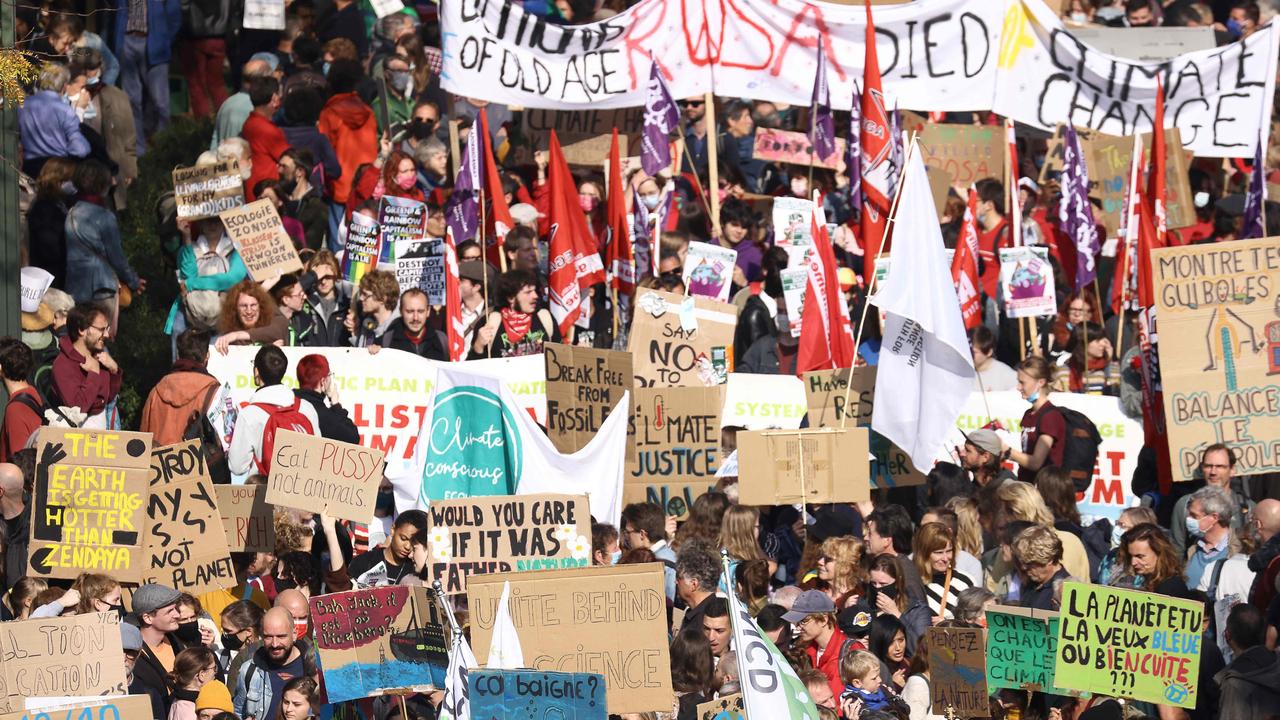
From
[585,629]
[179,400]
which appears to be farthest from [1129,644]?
[179,400]

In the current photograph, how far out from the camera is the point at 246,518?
41.5ft

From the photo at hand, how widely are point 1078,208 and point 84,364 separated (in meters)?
7.76

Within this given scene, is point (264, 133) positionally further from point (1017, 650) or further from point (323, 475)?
point (1017, 650)

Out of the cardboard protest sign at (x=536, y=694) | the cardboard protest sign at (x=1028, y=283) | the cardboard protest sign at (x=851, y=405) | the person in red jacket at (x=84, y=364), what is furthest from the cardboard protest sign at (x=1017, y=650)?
the cardboard protest sign at (x=1028, y=283)

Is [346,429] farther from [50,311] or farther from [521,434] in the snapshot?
[50,311]

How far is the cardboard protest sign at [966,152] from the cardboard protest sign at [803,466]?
19.3 ft

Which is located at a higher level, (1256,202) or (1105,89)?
(1105,89)

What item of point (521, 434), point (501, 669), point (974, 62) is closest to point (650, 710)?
point (501, 669)

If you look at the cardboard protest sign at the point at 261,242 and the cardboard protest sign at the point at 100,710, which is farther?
the cardboard protest sign at the point at 261,242

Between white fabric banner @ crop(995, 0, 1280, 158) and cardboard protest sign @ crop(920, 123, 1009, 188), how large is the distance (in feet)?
1.23

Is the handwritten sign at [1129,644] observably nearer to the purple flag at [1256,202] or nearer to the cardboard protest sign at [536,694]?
the cardboard protest sign at [536,694]

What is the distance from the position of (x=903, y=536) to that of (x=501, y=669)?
342 cm

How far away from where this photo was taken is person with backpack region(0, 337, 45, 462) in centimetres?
1310

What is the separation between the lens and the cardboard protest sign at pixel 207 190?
16562 millimetres
